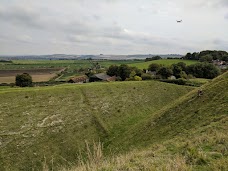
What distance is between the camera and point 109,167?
8055 mm

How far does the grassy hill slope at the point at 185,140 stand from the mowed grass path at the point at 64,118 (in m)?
6.52

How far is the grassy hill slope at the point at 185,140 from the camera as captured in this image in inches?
326

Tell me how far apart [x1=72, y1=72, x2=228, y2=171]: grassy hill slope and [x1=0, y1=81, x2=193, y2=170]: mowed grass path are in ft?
21.4

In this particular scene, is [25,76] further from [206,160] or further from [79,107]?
[206,160]

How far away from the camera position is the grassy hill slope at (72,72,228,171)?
8.27 metres

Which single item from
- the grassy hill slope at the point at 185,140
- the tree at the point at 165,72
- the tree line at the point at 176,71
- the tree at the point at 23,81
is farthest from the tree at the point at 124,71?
the grassy hill slope at the point at 185,140

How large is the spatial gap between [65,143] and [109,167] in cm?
2599

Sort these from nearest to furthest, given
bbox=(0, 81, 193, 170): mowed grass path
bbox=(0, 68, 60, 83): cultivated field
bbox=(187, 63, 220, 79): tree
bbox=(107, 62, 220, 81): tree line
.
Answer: bbox=(0, 81, 193, 170): mowed grass path, bbox=(107, 62, 220, 81): tree line, bbox=(187, 63, 220, 79): tree, bbox=(0, 68, 60, 83): cultivated field

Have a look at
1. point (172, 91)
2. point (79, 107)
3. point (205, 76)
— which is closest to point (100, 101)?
point (79, 107)

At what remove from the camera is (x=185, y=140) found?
1436 cm

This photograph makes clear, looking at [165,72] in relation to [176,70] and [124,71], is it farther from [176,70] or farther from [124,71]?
[124,71]

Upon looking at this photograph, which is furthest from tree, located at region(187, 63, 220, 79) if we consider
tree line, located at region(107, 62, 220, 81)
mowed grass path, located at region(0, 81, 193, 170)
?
mowed grass path, located at region(0, 81, 193, 170)

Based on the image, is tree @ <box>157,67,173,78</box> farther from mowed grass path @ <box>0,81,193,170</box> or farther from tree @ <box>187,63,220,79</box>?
mowed grass path @ <box>0,81,193,170</box>

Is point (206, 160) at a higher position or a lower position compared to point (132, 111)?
higher
